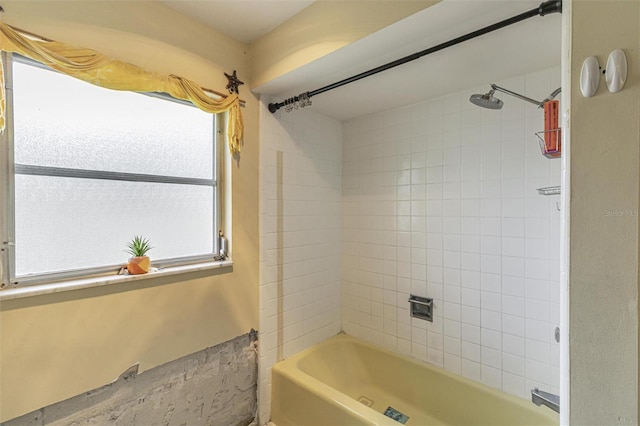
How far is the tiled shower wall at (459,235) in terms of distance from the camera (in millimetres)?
1695

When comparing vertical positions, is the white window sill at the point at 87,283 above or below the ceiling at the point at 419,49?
below

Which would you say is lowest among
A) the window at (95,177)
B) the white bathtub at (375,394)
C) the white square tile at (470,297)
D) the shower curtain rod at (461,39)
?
the white bathtub at (375,394)

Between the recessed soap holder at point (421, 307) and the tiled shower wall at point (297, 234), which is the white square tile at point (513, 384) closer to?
the recessed soap holder at point (421, 307)

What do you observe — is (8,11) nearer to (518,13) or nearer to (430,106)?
(518,13)

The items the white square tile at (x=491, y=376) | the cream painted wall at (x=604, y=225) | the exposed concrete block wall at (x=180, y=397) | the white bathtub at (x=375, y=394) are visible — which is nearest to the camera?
the cream painted wall at (x=604, y=225)

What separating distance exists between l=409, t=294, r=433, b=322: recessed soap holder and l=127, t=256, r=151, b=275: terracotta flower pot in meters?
1.84

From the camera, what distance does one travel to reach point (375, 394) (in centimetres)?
227

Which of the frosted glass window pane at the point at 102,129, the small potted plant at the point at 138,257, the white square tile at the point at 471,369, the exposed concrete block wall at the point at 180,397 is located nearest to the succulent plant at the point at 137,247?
the small potted plant at the point at 138,257

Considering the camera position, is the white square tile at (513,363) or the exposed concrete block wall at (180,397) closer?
the exposed concrete block wall at (180,397)

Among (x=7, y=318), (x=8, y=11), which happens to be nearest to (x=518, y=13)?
(x=8, y=11)

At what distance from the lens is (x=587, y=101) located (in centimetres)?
67

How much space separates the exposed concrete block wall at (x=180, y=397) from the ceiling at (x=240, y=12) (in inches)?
75.6

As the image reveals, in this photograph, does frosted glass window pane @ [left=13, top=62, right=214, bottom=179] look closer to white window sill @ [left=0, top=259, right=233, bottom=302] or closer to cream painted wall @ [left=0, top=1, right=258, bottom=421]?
cream painted wall @ [left=0, top=1, right=258, bottom=421]

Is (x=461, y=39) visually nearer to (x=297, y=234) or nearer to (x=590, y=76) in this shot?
(x=590, y=76)
